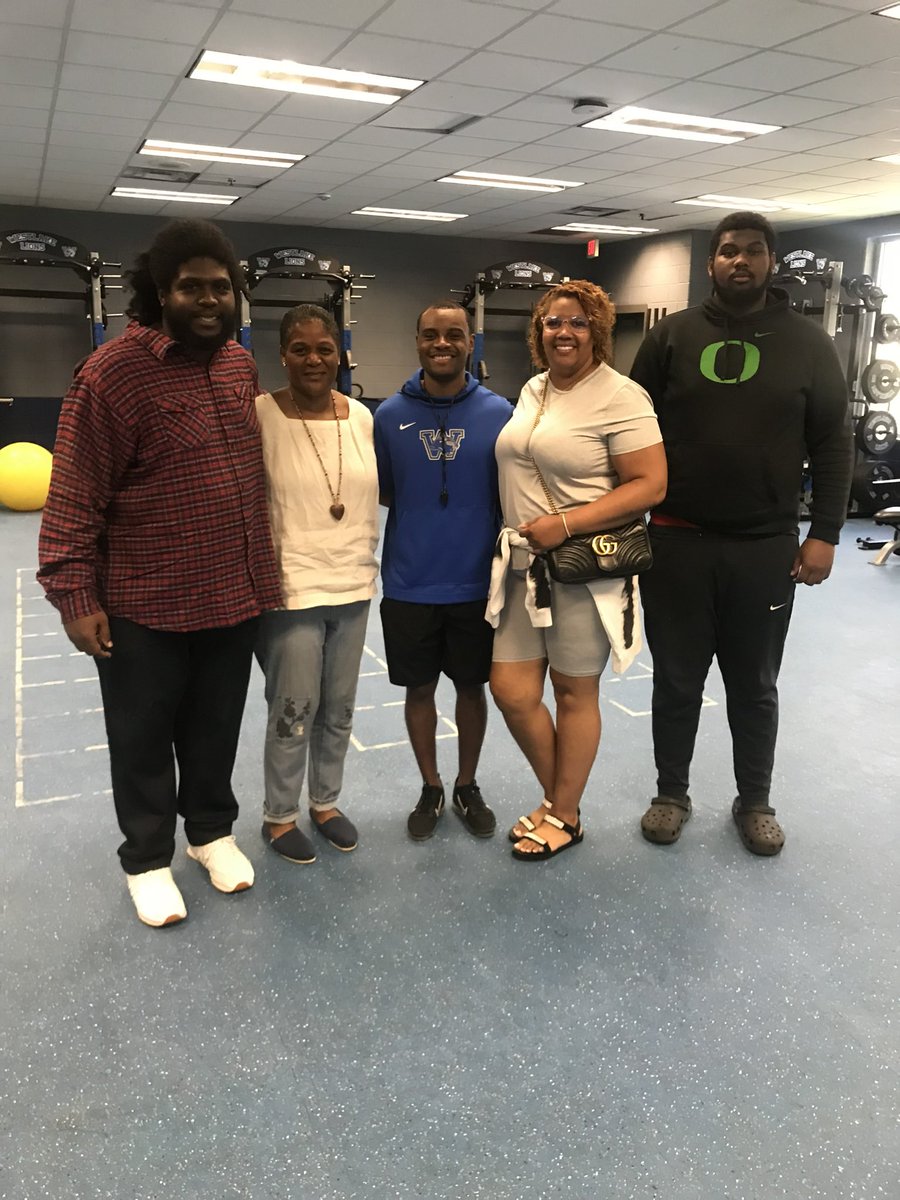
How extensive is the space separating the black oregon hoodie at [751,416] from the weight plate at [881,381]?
290 inches

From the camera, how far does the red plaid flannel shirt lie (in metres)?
1.84

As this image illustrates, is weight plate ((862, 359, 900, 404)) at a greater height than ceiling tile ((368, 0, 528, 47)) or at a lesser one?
lesser

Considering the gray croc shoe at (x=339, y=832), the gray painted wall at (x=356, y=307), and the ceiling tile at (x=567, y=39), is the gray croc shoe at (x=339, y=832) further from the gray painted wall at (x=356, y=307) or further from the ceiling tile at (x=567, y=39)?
the gray painted wall at (x=356, y=307)

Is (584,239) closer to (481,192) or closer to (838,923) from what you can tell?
(481,192)

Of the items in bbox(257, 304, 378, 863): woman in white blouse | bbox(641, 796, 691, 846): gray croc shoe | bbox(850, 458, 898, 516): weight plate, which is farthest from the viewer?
bbox(850, 458, 898, 516): weight plate

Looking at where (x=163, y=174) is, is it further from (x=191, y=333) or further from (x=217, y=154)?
(x=191, y=333)

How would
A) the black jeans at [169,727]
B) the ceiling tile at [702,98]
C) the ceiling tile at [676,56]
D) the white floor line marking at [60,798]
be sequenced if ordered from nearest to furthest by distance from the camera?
the black jeans at [169,727], the white floor line marking at [60,798], the ceiling tile at [676,56], the ceiling tile at [702,98]

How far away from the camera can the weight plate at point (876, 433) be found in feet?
28.2

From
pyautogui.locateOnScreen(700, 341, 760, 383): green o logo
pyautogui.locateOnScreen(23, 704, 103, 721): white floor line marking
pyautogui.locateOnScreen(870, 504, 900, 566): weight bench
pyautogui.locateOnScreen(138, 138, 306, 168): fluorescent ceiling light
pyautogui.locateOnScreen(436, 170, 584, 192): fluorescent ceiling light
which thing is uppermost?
pyautogui.locateOnScreen(436, 170, 584, 192): fluorescent ceiling light

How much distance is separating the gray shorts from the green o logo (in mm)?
643

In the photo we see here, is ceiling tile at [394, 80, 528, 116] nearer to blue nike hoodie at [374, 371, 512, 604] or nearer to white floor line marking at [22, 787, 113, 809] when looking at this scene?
blue nike hoodie at [374, 371, 512, 604]

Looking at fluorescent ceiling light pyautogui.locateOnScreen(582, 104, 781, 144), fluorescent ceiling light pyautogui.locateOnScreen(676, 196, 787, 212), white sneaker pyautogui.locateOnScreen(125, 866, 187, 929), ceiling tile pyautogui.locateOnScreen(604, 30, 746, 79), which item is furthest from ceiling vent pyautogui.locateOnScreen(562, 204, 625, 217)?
white sneaker pyautogui.locateOnScreen(125, 866, 187, 929)

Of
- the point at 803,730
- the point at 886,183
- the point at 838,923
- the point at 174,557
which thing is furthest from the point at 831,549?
the point at 886,183

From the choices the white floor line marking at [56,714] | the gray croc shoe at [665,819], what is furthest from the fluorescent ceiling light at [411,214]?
the gray croc shoe at [665,819]
